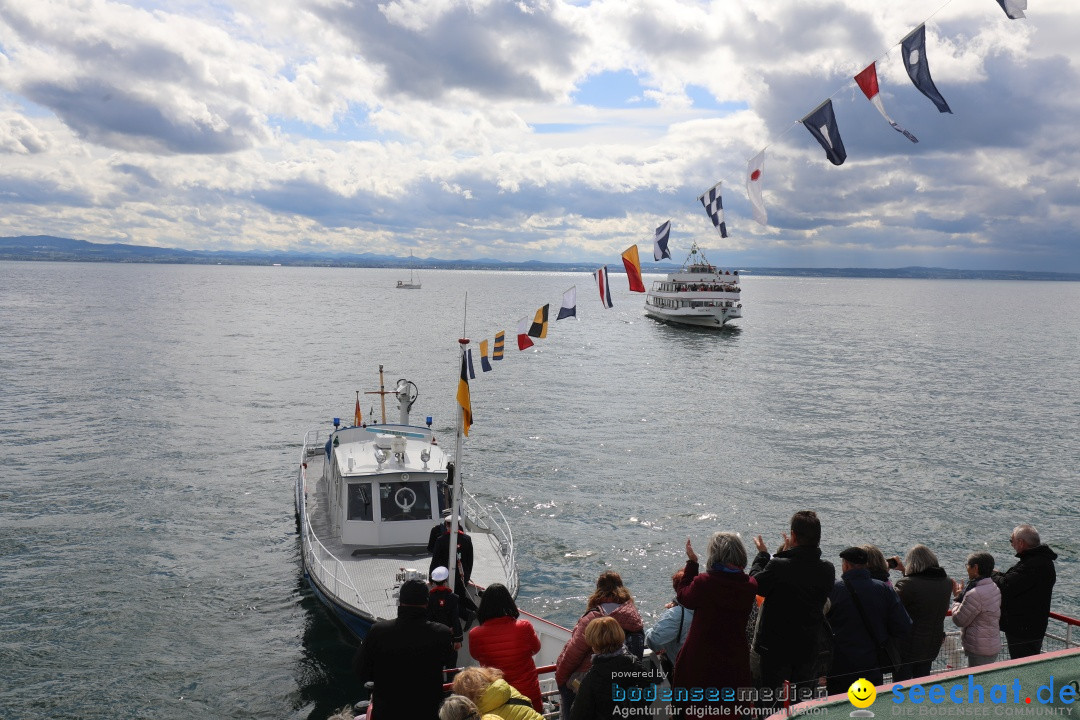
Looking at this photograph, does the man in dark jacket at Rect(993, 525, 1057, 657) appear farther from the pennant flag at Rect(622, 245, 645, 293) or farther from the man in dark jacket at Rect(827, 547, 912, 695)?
the pennant flag at Rect(622, 245, 645, 293)

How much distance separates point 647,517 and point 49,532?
17.4 metres

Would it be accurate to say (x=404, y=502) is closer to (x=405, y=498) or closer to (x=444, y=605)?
(x=405, y=498)

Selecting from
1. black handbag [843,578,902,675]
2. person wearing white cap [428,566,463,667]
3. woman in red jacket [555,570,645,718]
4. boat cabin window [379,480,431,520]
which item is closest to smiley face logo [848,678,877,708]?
black handbag [843,578,902,675]

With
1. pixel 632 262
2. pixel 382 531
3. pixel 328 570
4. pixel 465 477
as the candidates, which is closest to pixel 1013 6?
pixel 632 262

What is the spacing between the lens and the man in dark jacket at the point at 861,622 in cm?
662

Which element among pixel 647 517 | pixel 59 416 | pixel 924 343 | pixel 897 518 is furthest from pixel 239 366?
pixel 924 343

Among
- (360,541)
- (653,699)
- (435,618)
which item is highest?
(653,699)

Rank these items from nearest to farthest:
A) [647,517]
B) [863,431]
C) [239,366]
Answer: [647,517]
[863,431]
[239,366]

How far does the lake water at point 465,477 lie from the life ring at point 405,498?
120 inches

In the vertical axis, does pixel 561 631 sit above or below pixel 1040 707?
below

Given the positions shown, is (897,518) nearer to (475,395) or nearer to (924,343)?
(475,395)

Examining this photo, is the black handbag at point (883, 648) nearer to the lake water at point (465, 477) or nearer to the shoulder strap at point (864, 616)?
the shoulder strap at point (864, 616)

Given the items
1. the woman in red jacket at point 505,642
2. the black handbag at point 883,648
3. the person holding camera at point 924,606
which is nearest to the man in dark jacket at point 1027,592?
the person holding camera at point 924,606

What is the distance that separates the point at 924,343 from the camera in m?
81.2
